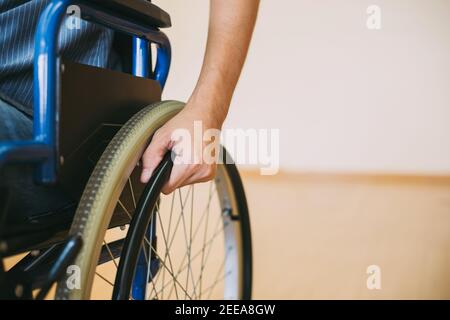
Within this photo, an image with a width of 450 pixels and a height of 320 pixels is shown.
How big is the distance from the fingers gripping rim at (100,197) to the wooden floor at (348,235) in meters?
1.25

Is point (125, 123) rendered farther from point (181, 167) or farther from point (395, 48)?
point (395, 48)

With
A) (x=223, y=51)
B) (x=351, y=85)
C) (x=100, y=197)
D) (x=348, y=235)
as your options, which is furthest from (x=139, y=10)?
(x=351, y=85)

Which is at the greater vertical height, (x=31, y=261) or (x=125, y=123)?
(x=125, y=123)

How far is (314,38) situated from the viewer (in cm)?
223

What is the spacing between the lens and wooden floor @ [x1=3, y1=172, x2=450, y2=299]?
68.3 inches

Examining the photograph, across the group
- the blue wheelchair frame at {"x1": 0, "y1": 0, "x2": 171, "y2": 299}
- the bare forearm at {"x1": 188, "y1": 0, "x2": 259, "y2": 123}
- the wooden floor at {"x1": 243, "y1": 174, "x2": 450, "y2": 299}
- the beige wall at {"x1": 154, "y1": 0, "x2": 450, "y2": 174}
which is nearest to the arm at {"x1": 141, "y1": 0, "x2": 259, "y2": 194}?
the bare forearm at {"x1": 188, "y1": 0, "x2": 259, "y2": 123}

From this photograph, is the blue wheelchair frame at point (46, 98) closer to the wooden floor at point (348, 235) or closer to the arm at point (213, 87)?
the arm at point (213, 87)

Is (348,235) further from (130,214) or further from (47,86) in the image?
(47,86)

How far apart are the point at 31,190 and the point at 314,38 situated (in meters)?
1.91

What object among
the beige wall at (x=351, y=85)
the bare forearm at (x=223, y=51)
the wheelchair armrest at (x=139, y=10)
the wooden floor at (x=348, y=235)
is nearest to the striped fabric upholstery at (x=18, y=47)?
the wheelchair armrest at (x=139, y=10)

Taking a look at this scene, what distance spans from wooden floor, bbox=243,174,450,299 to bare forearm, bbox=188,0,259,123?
1163 millimetres

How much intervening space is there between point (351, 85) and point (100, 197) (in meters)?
1.93

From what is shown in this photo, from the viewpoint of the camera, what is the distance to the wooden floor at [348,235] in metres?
1.74
